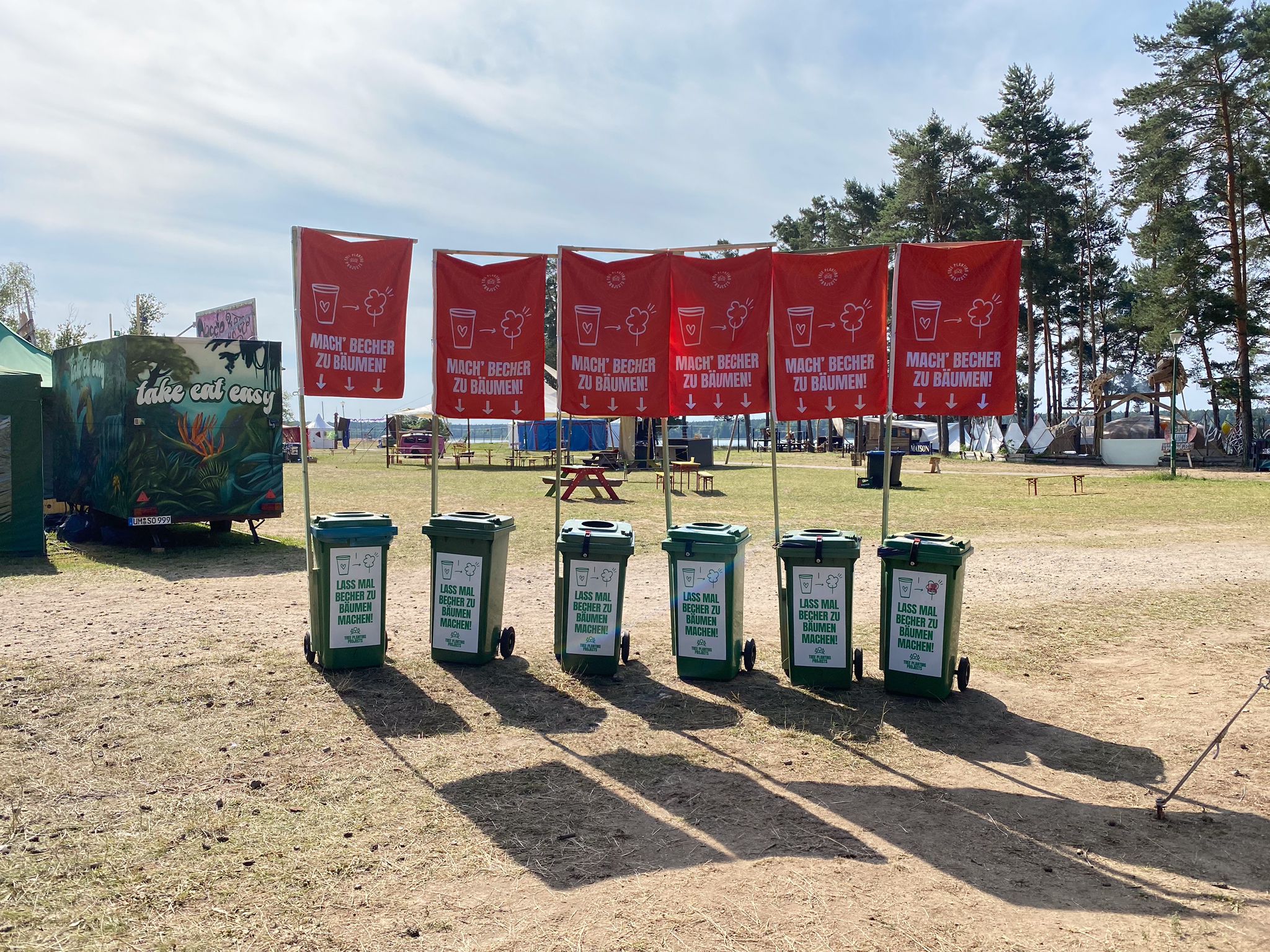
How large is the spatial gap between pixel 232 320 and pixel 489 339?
25.9 meters

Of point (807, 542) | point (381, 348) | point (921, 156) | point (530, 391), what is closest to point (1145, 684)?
point (807, 542)

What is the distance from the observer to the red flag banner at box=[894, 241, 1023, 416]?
21.1 feet

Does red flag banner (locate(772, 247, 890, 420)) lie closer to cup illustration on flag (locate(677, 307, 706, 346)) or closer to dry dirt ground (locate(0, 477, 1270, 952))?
cup illustration on flag (locate(677, 307, 706, 346))

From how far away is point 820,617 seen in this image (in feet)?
21.1

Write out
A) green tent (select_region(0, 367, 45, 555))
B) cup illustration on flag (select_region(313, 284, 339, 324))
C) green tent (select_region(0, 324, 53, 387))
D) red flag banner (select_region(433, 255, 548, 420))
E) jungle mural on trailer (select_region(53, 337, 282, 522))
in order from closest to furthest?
cup illustration on flag (select_region(313, 284, 339, 324)), red flag banner (select_region(433, 255, 548, 420)), green tent (select_region(0, 367, 45, 555)), jungle mural on trailer (select_region(53, 337, 282, 522)), green tent (select_region(0, 324, 53, 387))

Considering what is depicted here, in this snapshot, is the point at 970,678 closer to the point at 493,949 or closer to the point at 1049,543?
the point at 493,949

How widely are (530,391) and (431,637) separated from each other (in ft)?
7.21

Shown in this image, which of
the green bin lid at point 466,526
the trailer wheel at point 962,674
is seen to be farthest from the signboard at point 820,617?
the green bin lid at point 466,526

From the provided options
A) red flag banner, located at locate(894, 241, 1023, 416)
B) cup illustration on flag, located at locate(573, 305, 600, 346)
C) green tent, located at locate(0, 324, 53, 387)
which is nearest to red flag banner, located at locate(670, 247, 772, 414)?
cup illustration on flag, located at locate(573, 305, 600, 346)

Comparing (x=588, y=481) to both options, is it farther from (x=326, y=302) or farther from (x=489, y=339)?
(x=326, y=302)

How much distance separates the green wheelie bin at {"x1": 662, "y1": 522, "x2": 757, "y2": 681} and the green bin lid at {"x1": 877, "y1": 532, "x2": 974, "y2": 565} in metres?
1.05

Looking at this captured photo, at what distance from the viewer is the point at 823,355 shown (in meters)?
6.82

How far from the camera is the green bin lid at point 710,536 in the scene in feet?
21.4

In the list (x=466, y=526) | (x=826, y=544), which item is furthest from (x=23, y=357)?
(x=826, y=544)
